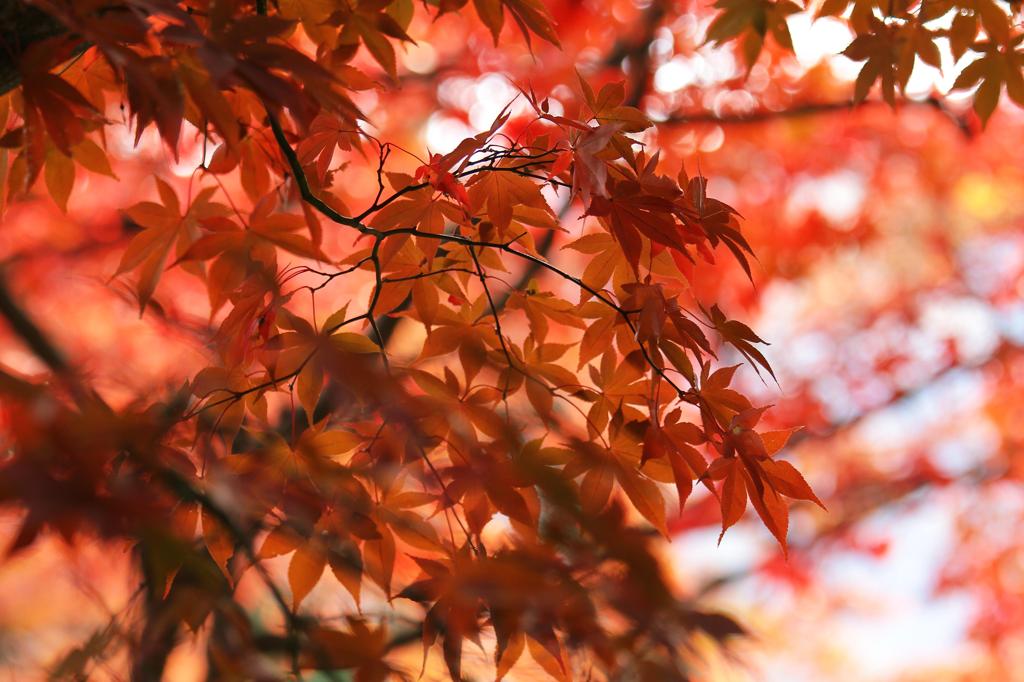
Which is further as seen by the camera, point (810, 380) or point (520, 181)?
point (810, 380)

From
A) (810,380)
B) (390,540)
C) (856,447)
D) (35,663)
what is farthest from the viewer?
(856,447)

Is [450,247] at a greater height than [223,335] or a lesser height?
greater

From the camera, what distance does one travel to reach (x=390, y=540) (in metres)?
0.99

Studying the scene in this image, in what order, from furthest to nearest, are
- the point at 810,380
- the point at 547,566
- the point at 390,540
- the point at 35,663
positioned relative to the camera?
the point at 810,380 < the point at 390,540 < the point at 35,663 < the point at 547,566

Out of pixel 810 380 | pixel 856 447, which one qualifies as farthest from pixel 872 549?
pixel 810 380

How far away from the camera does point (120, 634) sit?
786 millimetres

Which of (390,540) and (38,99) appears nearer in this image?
(38,99)

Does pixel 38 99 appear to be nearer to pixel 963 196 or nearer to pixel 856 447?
pixel 856 447

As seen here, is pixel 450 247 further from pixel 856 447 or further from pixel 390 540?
pixel 856 447

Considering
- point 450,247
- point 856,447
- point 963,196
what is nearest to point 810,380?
point 856,447

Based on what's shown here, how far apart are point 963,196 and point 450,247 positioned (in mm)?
5058

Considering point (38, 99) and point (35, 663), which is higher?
point (38, 99)

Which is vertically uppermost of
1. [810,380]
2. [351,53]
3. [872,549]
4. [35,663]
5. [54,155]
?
[810,380]

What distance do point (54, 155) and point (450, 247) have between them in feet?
1.81
